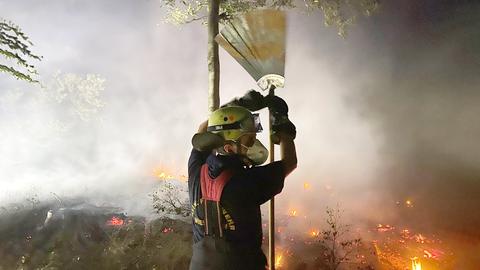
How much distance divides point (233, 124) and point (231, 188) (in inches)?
23.8

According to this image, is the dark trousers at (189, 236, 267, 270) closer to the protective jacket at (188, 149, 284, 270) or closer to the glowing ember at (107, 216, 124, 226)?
the protective jacket at (188, 149, 284, 270)

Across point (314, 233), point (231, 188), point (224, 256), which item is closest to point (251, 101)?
point (231, 188)

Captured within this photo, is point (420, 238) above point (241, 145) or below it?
below

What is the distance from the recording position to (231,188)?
2.49 metres

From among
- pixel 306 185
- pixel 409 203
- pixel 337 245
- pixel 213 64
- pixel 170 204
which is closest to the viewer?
pixel 213 64

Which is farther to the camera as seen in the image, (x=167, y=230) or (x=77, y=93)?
(x=77, y=93)

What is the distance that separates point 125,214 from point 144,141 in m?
10.9

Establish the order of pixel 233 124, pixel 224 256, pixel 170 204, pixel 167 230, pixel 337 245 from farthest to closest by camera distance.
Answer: pixel 337 245 < pixel 170 204 < pixel 167 230 < pixel 233 124 < pixel 224 256

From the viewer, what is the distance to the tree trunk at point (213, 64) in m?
7.66

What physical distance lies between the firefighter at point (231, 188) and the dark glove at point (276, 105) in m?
0.23

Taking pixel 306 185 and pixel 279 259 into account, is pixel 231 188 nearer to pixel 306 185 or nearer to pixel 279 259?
pixel 279 259

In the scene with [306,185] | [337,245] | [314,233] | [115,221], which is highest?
[306,185]

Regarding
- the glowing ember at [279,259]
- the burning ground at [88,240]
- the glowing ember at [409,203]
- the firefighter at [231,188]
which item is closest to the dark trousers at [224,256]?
the firefighter at [231,188]

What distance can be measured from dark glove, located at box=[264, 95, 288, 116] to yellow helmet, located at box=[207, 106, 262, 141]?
1.28ft
